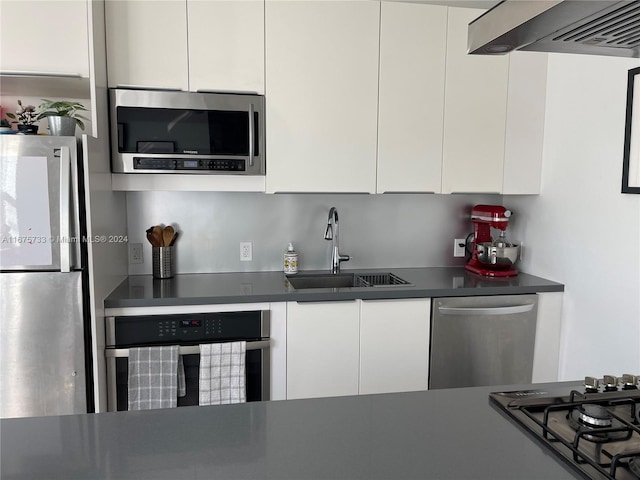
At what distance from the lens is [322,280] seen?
109 inches

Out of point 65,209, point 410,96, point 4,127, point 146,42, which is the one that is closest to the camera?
point 65,209

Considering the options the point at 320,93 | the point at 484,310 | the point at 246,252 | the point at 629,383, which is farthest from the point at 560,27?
the point at 246,252

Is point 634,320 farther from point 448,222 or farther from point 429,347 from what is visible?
point 448,222

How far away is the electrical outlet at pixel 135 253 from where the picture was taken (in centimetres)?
266

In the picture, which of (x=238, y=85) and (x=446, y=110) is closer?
(x=238, y=85)

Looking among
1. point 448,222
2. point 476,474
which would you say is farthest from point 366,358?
point 476,474

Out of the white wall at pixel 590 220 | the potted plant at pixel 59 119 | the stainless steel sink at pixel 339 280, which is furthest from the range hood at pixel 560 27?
the stainless steel sink at pixel 339 280

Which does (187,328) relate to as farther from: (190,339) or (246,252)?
(246,252)

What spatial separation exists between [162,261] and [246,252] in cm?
47

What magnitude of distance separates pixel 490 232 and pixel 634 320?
97cm

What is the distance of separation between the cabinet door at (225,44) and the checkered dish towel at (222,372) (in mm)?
1229

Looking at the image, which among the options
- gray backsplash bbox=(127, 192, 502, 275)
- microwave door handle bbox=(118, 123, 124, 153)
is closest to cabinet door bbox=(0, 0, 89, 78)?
microwave door handle bbox=(118, 123, 124, 153)

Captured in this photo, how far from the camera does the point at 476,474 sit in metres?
0.84

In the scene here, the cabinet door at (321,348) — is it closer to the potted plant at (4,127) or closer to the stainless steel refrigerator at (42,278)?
the stainless steel refrigerator at (42,278)
